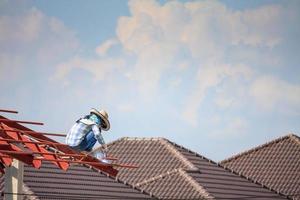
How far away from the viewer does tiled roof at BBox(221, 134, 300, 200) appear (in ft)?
128

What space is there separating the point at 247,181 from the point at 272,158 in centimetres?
348

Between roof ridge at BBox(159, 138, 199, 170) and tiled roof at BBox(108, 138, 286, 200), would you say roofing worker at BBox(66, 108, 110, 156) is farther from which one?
roof ridge at BBox(159, 138, 199, 170)

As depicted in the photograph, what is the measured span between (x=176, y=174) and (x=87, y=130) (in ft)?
63.9

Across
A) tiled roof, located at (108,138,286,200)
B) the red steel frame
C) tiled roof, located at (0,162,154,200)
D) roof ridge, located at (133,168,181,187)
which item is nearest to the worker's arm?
the red steel frame

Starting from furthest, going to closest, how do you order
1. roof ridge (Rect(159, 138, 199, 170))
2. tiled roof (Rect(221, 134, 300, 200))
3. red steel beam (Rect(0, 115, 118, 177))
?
tiled roof (Rect(221, 134, 300, 200)), roof ridge (Rect(159, 138, 199, 170)), red steel beam (Rect(0, 115, 118, 177))

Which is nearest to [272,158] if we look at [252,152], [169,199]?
[252,152]

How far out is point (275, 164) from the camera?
41.0 metres

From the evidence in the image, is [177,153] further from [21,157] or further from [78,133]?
[21,157]

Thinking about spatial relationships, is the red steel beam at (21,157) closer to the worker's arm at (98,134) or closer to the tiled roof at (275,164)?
the worker's arm at (98,134)

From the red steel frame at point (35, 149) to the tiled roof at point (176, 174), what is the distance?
58.3 ft

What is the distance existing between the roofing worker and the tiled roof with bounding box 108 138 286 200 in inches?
676

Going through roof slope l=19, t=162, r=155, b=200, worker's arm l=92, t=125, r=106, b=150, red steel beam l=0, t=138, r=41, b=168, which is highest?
roof slope l=19, t=162, r=155, b=200

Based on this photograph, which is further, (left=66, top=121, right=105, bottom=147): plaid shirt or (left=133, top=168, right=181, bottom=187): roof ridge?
(left=133, top=168, right=181, bottom=187): roof ridge

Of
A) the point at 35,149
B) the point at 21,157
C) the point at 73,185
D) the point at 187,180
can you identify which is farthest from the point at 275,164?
the point at 21,157
